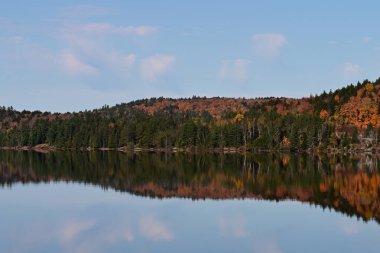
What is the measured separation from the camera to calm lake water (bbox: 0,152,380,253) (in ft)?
105

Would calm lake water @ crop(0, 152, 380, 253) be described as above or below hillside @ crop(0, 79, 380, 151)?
below

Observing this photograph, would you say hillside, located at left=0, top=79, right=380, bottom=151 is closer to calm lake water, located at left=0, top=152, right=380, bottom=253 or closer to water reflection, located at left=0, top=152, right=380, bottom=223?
water reflection, located at left=0, top=152, right=380, bottom=223

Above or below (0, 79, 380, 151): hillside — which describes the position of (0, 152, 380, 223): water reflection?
below

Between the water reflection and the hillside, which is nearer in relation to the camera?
the water reflection

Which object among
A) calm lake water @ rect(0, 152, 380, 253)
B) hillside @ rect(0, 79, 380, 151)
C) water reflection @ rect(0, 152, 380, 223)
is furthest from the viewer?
hillside @ rect(0, 79, 380, 151)

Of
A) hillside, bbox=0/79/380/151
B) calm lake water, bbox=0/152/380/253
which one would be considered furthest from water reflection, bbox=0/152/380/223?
hillside, bbox=0/79/380/151

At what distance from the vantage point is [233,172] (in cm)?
7794

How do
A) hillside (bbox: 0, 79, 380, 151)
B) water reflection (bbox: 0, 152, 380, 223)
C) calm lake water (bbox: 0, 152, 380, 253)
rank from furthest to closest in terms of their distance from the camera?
1. hillside (bbox: 0, 79, 380, 151)
2. water reflection (bbox: 0, 152, 380, 223)
3. calm lake water (bbox: 0, 152, 380, 253)

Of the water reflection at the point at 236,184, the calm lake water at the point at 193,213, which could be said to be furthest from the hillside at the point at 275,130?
the calm lake water at the point at 193,213

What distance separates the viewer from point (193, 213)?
4297cm

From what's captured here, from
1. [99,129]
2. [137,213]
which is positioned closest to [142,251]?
[137,213]

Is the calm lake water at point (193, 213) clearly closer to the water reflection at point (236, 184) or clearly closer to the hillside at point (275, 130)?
the water reflection at point (236, 184)

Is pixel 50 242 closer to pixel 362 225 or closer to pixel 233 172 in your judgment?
pixel 362 225

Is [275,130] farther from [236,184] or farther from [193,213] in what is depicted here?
[193,213]
